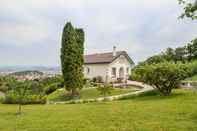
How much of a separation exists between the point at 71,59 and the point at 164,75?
1122cm

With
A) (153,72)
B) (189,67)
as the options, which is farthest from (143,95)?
(189,67)

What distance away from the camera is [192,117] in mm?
11367

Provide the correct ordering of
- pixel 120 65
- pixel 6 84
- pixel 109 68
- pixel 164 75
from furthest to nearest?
1. pixel 120 65
2. pixel 109 68
3. pixel 6 84
4. pixel 164 75

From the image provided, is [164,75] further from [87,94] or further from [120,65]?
[120,65]

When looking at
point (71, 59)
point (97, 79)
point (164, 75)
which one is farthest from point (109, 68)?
point (164, 75)

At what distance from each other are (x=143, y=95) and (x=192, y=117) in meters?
12.0

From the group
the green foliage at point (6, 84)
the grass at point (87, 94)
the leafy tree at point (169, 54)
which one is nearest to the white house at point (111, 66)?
the leafy tree at point (169, 54)

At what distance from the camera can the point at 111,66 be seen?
123 feet

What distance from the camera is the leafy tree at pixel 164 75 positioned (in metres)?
20.9

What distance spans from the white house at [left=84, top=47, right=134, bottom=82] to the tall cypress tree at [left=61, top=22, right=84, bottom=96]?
8711 millimetres

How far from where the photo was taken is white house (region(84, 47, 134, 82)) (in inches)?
1480

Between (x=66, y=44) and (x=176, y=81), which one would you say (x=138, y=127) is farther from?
(x=66, y=44)

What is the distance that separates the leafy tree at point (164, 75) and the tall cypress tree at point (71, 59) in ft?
29.2

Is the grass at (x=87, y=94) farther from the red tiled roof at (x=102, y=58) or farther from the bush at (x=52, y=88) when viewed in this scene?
the red tiled roof at (x=102, y=58)
